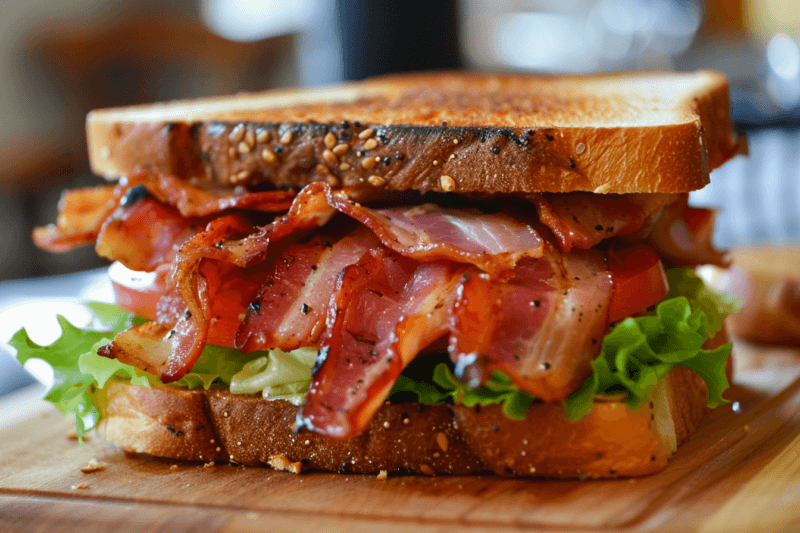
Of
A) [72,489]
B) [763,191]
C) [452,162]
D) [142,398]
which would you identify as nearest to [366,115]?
[452,162]

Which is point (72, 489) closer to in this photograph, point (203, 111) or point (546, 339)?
point (546, 339)

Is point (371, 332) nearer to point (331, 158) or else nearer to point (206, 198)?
point (331, 158)

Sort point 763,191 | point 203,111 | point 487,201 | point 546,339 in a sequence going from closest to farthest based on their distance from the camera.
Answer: point 546,339
point 487,201
point 203,111
point 763,191

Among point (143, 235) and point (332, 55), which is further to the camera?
point (332, 55)

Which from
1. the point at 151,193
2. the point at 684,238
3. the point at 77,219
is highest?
the point at 151,193

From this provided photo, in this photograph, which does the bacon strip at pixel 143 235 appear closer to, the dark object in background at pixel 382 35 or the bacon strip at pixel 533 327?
the bacon strip at pixel 533 327

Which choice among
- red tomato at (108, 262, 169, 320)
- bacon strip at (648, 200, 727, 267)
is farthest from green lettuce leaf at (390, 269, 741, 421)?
red tomato at (108, 262, 169, 320)

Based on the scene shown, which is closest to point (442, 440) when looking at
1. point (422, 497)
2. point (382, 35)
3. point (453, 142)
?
point (422, 497)
